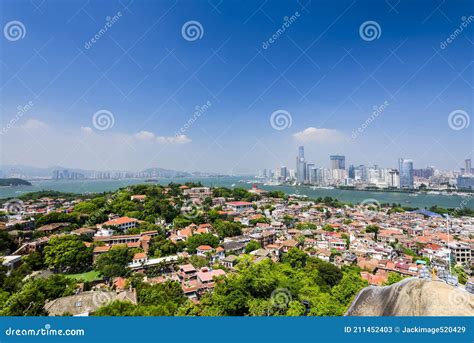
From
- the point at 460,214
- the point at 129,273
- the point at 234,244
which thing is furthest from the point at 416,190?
the point at 129,273

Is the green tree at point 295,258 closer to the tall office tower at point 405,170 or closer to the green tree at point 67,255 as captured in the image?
the green tree at point 67,255

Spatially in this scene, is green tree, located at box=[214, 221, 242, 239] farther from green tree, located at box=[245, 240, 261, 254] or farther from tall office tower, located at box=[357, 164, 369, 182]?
tall office tower, located at box=[357, 164, 369, 182]

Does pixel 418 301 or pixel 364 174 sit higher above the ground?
pixel 364 174

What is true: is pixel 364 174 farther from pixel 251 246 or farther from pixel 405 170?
pixel 251 246

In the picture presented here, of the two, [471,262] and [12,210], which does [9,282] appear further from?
[471,262]

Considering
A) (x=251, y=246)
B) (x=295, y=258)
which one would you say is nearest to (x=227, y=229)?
(x=251, y=246)

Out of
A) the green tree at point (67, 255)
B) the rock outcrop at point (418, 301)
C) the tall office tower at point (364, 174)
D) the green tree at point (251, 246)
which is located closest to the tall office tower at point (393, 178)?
the tall office tower at point (364, 174)

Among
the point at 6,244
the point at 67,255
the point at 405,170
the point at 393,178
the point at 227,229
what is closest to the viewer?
the point at 67,255
